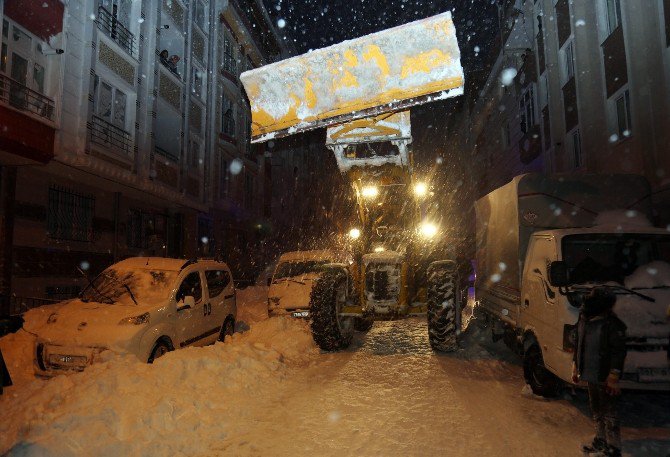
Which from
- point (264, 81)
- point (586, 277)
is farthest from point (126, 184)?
point (586, 277)

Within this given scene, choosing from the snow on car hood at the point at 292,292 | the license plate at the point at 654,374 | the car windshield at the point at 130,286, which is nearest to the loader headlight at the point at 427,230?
the snow on car hood at the point at 292,292

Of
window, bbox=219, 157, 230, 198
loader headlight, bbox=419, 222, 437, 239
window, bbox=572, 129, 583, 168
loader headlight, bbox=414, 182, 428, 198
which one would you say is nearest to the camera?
loader headlight, bbox=414, 182, 428, 198

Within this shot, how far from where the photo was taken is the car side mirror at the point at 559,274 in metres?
5.10

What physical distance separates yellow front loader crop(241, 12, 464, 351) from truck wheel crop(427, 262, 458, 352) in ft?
0.06

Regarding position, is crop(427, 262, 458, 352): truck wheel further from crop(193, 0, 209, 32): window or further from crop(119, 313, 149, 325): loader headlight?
crop(193, 0, 209, 32): window

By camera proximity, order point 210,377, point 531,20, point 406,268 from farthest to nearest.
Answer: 1. point 531,20
2. point 406,268
3. point 210,377

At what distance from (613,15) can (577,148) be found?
4.44 meters

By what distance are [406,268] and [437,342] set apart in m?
1.44

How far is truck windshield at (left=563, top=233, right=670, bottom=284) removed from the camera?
5.85 meters

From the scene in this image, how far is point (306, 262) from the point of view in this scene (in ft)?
38.4

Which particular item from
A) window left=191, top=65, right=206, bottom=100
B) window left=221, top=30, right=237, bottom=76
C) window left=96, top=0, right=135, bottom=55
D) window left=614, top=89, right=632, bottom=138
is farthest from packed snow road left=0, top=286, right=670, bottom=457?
window left=221, top=30, right=237, bottom=76

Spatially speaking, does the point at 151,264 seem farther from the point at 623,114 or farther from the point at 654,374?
the point at 623,114

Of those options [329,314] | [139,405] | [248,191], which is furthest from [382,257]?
[248,191]

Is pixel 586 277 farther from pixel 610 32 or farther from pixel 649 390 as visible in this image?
pixel 610 32
